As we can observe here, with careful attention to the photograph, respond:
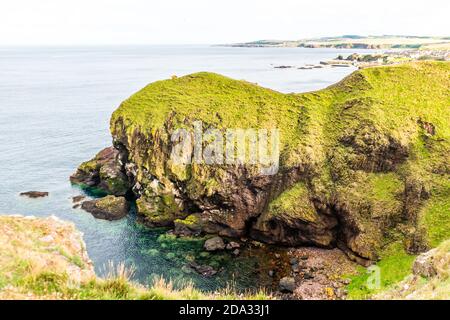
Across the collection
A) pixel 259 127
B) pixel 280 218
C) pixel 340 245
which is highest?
pixel 259 127

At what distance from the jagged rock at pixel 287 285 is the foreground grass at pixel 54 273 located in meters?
29.1

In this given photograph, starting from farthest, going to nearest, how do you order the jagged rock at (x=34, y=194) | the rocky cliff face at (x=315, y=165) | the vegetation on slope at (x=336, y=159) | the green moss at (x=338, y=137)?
1. the jagged rock at (x=34, y=194)
2. the green moss at (x=338, y=137)
3. the rocky cliff face at (x=315, y=165)
4. the vegetation on slope at (x=336, y=159)

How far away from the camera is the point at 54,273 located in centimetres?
1540

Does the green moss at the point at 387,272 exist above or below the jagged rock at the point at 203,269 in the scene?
above

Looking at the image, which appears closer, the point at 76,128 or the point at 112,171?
the point at 112,171

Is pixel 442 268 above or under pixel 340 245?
above

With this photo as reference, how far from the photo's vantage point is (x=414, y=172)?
5356cm

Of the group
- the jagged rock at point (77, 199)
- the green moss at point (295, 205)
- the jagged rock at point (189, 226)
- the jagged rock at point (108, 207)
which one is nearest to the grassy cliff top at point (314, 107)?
the green moss at point (295, 205)

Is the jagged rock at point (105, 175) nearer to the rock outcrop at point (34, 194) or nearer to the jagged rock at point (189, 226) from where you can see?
the rock outcrop at point (34, 194)

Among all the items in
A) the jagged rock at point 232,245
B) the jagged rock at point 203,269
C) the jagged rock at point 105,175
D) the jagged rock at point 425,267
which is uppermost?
the jagged rock at point 425,267

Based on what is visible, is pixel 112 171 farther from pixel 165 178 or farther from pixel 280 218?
pixel 280 218

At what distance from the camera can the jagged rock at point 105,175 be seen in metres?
73.6
